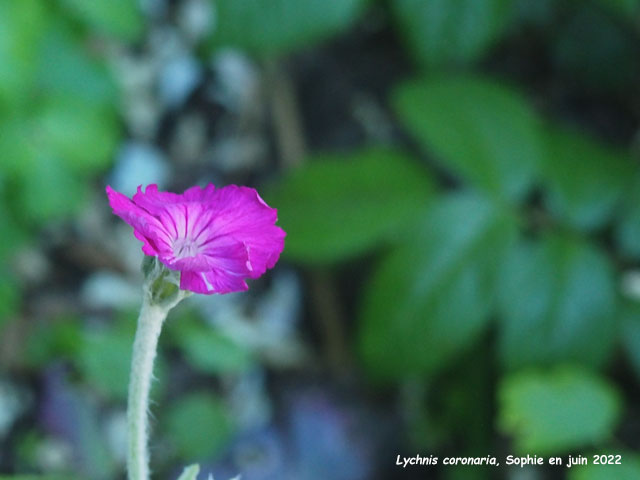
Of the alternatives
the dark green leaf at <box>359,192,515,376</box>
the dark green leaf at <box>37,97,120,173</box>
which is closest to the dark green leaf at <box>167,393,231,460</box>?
the dark green leaf at <box>359,192,515,376</box>

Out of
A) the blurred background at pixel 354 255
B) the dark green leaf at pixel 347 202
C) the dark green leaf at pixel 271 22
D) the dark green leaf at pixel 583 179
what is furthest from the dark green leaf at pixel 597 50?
the dark green leaf at pixel 271 22

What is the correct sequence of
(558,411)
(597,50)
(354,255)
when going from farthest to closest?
(597,50) < (354,255) < (558,411)

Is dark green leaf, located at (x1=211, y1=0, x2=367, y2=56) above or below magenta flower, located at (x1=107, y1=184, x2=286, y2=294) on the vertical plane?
above

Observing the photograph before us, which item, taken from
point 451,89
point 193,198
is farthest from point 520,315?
point 193,198

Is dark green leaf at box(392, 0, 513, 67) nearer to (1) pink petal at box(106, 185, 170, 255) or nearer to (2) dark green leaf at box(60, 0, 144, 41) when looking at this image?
(2) dark green leaf at box(60, 0, 144, 41)

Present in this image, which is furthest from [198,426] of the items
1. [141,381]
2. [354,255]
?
[141,381]

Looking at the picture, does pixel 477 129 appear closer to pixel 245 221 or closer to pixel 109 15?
pixel 109 15

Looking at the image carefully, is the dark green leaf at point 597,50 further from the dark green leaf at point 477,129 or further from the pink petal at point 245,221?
the pink petal at point 245,221
